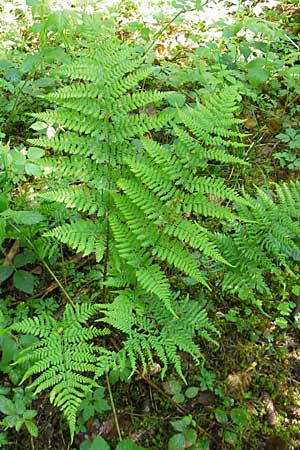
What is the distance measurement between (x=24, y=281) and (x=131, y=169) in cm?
104

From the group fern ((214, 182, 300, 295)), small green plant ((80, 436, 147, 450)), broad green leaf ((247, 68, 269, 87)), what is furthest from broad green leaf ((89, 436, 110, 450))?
broad green leaf ((247, 68, 269, 87))

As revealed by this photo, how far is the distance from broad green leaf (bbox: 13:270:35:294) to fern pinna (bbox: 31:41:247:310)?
51 cm

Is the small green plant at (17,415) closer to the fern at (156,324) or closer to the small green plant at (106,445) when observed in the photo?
the small green plant at (106,445)

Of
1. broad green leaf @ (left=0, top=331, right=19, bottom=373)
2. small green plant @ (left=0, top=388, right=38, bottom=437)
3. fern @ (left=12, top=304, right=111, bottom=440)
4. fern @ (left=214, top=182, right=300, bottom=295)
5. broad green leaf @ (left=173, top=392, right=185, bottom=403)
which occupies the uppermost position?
fern @ (left=214, top=182, right=300, bottom=295)

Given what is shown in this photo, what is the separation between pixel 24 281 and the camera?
2.79 meters

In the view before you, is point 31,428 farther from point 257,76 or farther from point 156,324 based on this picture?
point 257,76

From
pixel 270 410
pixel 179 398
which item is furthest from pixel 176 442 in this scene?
pixel 270 410

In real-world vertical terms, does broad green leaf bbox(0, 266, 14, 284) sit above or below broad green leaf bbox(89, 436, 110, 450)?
above

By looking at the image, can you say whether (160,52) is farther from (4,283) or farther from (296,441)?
(296,441)

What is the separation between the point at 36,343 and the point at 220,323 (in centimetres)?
115

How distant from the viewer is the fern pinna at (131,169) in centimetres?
232

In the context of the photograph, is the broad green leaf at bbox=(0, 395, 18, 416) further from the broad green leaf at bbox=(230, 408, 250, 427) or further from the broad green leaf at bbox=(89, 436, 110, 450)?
the broad green leaf at bbox=(230, 408, 250, 427)

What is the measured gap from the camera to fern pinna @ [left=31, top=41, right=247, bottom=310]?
2.32 m

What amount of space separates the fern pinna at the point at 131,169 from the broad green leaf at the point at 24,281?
→ 19.9 inches
